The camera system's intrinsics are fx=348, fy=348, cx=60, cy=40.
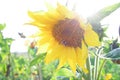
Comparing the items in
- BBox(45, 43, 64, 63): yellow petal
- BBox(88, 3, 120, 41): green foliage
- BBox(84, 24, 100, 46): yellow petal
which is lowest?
BBox(45, 43, 64, 63): yellow petal

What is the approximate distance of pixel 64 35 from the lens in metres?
1.04

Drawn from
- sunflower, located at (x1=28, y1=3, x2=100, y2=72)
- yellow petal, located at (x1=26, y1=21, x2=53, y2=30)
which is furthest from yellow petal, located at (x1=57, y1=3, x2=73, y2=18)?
yellow petal, located at (x1=26, y1=21, x2=53, y2=30)

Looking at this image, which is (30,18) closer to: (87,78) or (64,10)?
(64,10)

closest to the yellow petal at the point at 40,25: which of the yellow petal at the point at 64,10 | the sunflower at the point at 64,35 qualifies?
the sunflower at the point at 64,35

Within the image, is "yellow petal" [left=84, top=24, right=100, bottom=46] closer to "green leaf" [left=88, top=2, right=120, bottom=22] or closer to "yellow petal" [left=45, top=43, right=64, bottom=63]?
"green leaf" [left=88, top=2, right=120, bottom=22]

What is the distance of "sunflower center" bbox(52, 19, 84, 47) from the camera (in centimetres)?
94

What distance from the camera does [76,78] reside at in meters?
1.29

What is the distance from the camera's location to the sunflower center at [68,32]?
0.94m

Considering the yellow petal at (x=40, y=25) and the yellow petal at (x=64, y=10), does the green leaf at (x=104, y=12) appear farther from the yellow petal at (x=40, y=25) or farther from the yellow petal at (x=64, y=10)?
the yellow petal at (x=40, y=25)

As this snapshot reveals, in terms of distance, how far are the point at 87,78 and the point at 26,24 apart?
276 mm

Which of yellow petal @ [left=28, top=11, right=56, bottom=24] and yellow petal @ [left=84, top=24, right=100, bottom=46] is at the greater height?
yellow petal @ [left=28, top=11, right=56, bottom=24]

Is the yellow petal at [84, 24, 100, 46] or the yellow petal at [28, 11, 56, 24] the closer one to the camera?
the yellow petal at [84, 24, 100, 46]

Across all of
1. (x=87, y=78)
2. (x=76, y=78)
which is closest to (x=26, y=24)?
(x=87, y=78)

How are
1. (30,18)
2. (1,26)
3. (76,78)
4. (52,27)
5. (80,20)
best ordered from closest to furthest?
(80,20)
(30,18)
(52,27)
(76,78)
(1,26)
